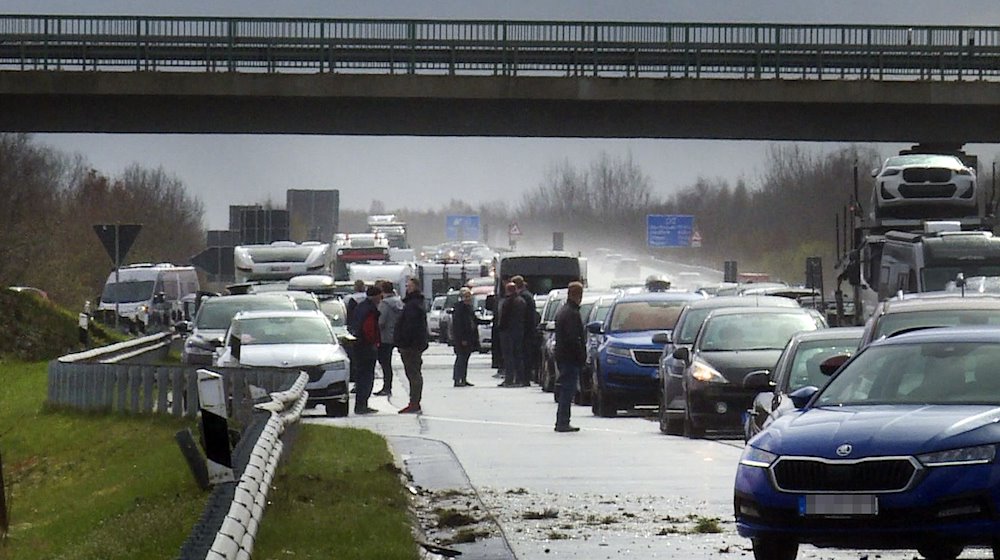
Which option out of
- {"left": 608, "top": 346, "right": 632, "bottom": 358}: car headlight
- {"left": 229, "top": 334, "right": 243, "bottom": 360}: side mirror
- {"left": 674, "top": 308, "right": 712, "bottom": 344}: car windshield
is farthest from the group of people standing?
{"left": 674, "top": 308, "right": 712, "bottom": 344}: car windshield

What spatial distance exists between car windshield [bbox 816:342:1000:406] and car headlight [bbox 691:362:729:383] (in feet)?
35.5

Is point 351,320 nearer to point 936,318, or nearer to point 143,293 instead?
point 936,318

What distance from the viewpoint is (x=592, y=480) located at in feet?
61.6

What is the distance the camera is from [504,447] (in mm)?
23359

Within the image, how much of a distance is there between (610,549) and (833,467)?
2.27 meters

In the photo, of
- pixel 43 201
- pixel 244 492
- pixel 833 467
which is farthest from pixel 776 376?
pixel 43 201

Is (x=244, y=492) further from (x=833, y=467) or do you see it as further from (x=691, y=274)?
(x=691, y=274)

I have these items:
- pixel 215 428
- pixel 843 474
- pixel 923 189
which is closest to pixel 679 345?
pixel 215 428

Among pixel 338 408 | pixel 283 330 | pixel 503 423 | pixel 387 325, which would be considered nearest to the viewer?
pixel 503 423

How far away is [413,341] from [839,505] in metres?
20.0

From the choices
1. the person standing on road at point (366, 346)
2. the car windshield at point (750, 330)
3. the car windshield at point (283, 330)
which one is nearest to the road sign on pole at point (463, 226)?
the car windshield at point (283, 330)

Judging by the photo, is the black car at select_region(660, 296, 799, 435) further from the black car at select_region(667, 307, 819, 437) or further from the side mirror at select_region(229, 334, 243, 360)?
the side mirror at select_region(229, 334, 243, 360)

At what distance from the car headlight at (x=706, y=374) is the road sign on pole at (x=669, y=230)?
96.8m

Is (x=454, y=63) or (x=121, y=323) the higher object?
(x=454, y=63)
